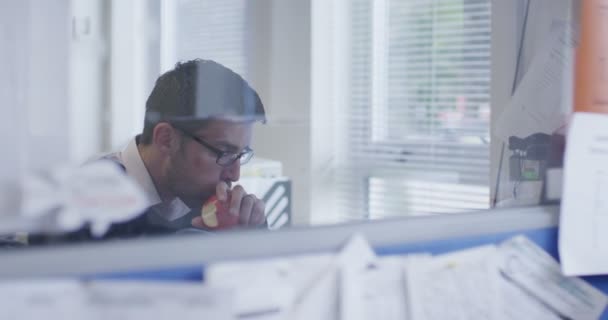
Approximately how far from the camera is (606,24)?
0.58 m

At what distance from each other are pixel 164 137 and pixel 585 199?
69cm

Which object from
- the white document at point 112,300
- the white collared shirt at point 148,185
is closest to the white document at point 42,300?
the white document at point 112,300

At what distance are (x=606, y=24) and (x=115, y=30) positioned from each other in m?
0.97

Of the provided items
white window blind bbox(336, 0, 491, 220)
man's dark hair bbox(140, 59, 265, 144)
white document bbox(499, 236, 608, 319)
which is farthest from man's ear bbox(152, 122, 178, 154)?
white window blind bbox(336, 0, 491, 220)

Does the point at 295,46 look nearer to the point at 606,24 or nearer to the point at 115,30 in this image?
the point at 115,30

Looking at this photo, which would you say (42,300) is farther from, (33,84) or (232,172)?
(232,172)

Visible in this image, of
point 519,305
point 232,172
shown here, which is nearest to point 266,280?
point 519,305

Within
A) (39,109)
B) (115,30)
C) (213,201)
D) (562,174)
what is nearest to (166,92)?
(115,30)

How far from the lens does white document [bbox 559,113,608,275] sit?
53 centimetres

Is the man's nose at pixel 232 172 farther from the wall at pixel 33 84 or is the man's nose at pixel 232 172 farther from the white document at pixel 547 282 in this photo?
the white document at pixel 547 282

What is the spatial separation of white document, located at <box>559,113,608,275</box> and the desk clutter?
2cm

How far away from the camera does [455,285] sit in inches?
18.4

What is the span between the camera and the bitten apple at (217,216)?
50cm

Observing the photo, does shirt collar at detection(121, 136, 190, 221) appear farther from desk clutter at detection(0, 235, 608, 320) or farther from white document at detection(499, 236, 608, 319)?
white document at detection(499, 236, 608, 319)
